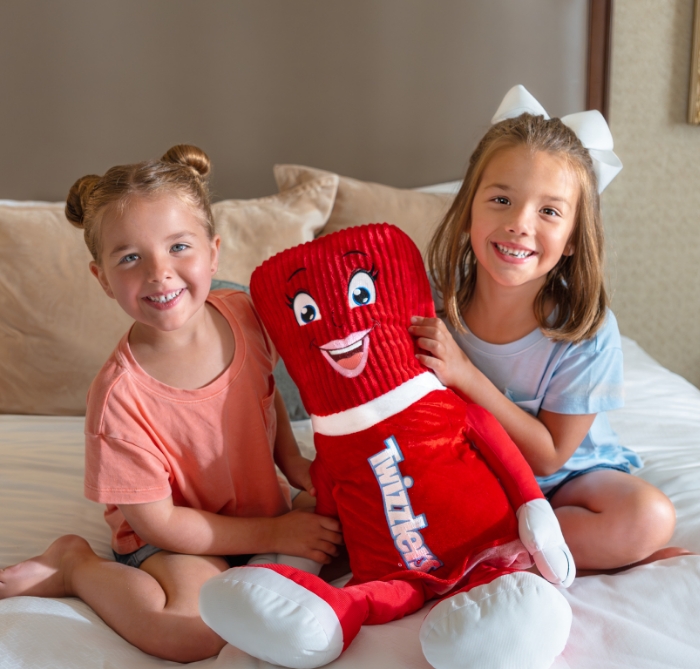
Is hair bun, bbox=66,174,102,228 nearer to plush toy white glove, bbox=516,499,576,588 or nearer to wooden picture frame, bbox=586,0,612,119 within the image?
plush toy white glove, bbox=516,499,576,588

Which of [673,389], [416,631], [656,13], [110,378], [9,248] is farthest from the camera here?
[656,13]

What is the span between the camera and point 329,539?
97 cm

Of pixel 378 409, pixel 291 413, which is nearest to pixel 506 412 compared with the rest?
pixel 378 409

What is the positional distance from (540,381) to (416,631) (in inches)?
18.0

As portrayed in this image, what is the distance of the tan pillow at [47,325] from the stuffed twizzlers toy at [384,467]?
637 mm

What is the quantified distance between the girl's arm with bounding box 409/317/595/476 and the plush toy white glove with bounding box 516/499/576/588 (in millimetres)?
195

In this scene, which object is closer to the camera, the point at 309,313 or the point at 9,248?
the point at 309,313

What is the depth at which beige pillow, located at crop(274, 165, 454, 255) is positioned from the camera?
1676 mm

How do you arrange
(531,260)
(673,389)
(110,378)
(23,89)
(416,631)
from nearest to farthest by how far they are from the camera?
(416,631), (110,378), (531,260), (673,389), (23,89)

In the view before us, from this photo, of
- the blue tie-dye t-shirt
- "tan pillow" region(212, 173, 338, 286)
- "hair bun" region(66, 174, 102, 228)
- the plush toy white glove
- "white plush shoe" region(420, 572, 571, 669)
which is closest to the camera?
"white plush shoe" region(420, 572, 571, 669)

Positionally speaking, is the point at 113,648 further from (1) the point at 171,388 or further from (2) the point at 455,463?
(2) the point at 455,463

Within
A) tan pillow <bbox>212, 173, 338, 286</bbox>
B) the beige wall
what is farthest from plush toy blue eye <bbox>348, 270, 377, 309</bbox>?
the beige wall

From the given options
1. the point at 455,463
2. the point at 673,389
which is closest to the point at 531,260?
the point at 455,463

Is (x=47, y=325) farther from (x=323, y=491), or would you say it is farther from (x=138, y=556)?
(x=323, y=491)
